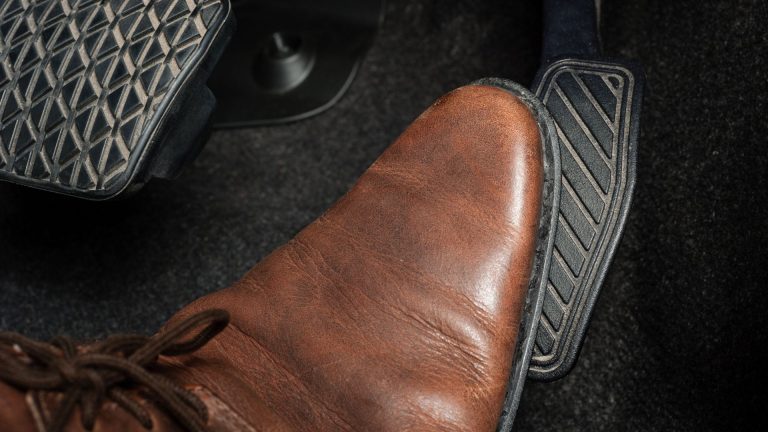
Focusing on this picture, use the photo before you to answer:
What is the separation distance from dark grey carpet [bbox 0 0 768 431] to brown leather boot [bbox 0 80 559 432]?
270 millimetres

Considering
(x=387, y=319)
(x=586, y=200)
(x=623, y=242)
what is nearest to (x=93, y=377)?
(x=387, y=319)

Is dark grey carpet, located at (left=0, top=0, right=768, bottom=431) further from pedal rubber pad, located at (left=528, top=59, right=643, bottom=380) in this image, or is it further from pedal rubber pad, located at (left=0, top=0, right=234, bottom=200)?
pedal rubber pad, located at (left=0, top=0, right=234, bottom=200)

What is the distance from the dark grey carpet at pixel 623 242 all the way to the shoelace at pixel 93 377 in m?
0.40

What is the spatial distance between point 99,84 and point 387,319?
0.38m

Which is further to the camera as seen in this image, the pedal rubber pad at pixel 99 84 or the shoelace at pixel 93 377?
the pedal rubber pad at pixel 99 84

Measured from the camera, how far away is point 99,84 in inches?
28.3

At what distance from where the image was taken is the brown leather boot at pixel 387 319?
55 centimetres

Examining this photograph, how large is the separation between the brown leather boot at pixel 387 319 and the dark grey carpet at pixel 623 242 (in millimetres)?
270

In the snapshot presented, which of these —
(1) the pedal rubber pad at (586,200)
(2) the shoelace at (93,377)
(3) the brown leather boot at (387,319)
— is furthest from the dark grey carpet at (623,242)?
(2) the shoelace at (93,377)

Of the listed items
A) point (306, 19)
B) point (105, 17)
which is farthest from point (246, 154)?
point (105, 17)

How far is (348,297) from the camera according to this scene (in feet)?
2.05

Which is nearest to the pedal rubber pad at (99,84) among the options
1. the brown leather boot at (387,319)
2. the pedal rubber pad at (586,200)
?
the brown leather boot at (387,319)

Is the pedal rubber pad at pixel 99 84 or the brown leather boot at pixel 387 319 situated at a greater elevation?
the pedal rubber pad at pixel 99 84

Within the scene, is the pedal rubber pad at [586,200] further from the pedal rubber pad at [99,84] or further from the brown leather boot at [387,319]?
the pedal rubber pad at [99,84]
